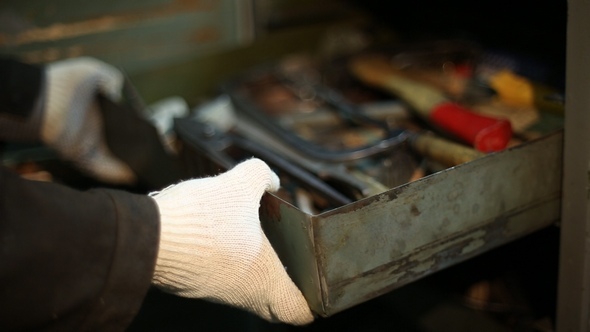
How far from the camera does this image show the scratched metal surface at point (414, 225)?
59cm

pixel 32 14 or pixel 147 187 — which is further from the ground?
pixel 32 14

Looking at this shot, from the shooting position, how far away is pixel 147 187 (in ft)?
3.27

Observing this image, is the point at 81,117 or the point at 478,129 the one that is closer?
the point at 478,129

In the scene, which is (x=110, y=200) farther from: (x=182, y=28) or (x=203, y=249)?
(x=182, y=28)

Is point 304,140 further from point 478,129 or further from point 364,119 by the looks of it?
point 478,129

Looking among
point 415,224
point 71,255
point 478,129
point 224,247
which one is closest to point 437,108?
point 478,129

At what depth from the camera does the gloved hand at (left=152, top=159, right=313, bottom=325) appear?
23.2 inches

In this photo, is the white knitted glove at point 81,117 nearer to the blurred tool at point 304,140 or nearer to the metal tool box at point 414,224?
the blurred tool at point 304,140

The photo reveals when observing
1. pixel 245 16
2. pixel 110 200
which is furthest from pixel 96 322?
pixel 245 16

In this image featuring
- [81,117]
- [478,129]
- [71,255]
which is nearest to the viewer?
[71,255]

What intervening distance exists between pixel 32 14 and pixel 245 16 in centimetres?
41

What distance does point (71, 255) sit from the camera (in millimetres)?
543

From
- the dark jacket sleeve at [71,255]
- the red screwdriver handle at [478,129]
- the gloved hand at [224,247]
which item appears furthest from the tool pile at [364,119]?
the dark jacket sleeve at [71,255]

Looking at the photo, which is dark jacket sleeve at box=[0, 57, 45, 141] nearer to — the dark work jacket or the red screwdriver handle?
the dark work jacket
